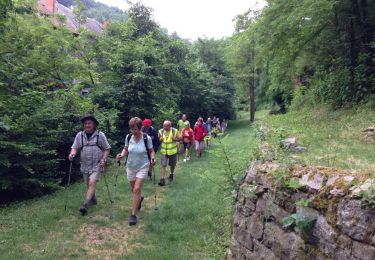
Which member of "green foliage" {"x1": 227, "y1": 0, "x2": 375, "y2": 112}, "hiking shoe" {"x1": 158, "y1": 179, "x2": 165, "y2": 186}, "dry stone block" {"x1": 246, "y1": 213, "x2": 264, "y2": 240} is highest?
"green foliage" {"x1": 227, "y1": 0, "x2": 375, "y2": 112}

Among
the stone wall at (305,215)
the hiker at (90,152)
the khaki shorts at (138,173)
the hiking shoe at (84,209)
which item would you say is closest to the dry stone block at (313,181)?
the stone wall at (305,215)

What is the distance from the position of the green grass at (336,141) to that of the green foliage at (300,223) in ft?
2.66

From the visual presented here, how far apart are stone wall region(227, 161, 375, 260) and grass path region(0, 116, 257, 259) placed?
1216mm

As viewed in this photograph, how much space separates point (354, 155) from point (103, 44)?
53.1ft

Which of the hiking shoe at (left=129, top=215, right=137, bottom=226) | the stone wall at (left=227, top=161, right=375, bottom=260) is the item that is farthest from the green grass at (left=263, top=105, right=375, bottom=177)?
the hiking shoe at (left=129, top=215, right=137, bottom=226)

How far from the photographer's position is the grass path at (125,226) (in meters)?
6.22

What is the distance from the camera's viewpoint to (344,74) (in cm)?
1345

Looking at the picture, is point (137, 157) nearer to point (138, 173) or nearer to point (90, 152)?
point (138, 173)

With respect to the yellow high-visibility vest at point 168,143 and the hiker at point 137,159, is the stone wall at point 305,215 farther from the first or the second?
the yellow high-visibility vest at point 168,143

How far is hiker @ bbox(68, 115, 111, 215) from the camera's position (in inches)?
312

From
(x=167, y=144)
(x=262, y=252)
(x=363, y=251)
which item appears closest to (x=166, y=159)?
(x=167, y=144)

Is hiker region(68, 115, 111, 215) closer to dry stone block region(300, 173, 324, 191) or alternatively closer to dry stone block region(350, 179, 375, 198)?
dry stone block region(300, 173, 324, 191)

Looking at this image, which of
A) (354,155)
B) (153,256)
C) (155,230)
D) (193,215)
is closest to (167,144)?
(193,215)

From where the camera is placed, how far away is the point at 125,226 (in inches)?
→ 292
